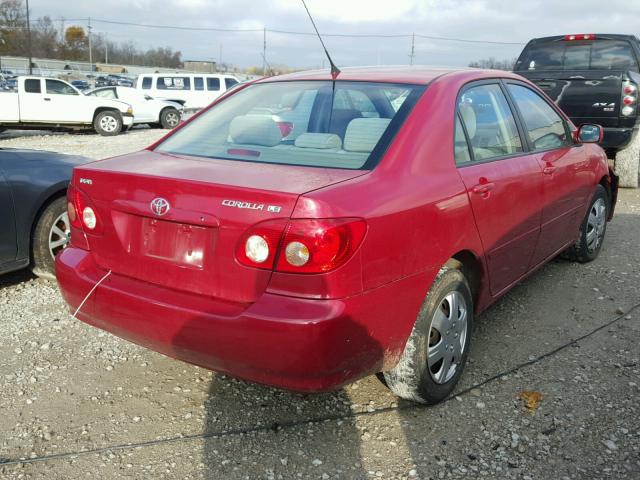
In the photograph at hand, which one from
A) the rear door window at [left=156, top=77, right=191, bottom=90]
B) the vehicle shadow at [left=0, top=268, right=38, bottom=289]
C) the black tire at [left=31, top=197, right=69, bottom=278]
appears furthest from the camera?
the rear door window at [left=156, top=77, right=191, bottom=90]

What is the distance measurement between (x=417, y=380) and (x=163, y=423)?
3.93 feet

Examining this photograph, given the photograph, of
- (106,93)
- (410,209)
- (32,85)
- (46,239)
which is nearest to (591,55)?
(410,209)

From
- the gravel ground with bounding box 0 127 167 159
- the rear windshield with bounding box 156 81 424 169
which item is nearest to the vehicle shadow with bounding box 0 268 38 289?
the rear windshield with bounding box 156 81 424 169

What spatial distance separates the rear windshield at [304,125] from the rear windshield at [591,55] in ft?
21.8

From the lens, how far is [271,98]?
352 centimetres

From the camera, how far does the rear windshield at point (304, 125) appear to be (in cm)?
280

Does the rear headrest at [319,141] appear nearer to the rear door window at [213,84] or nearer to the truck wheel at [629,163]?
the truck wheel at [629,163]

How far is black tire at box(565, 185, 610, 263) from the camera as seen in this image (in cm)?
502

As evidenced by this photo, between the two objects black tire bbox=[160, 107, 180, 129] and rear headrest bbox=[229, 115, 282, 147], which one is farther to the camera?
black tire bbox=[160, 107, 180, 129]

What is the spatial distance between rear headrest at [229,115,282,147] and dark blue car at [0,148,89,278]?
1924mm

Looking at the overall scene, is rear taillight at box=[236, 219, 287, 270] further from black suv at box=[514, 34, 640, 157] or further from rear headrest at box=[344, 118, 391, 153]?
black suv at box=[514, 34, 640, 157]

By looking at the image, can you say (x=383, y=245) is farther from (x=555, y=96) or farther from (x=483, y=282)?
(x=555, y=96)

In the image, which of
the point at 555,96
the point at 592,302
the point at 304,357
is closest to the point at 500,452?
the point at 304,357

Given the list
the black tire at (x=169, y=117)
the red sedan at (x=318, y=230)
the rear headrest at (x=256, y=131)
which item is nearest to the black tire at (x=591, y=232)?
the red sedan at (x=318, y=230)
